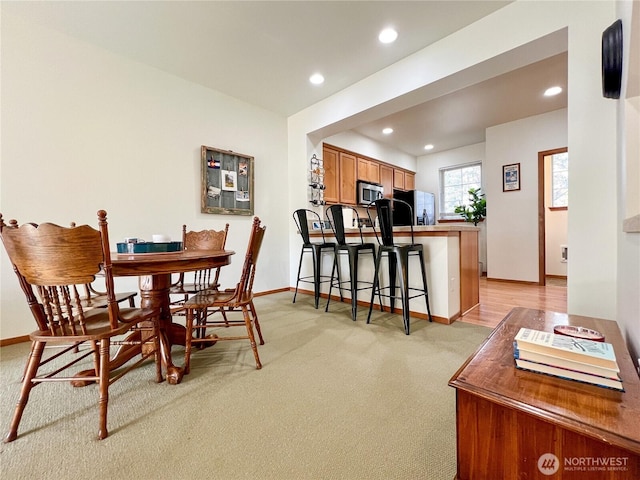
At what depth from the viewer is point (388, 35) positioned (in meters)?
2.52

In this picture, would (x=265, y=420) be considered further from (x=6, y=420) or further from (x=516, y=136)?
(x=516, y=136)

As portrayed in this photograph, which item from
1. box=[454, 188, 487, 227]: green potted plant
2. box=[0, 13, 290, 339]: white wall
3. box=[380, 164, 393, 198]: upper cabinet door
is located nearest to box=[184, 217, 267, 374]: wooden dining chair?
box=[0, 13, 290, 339]: white wall

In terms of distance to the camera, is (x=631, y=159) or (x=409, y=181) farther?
(x=409, y=181)

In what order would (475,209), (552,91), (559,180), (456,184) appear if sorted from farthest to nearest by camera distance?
1. (456,184)
2. (475,209)
3. (559,180)
4. (552,91)

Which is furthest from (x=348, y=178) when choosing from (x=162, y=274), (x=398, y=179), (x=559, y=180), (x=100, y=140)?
(x=162, y=274)

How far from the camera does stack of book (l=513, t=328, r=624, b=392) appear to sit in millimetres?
739

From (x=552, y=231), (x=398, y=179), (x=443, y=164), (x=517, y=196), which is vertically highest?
(x=443, y=164)

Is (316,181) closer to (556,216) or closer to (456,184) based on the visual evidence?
(456,184)

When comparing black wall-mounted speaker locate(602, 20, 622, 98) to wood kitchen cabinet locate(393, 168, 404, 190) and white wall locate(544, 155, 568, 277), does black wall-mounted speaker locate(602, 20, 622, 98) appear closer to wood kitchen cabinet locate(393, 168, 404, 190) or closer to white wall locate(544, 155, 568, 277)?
white wall locate(544, 155, 568, 277)

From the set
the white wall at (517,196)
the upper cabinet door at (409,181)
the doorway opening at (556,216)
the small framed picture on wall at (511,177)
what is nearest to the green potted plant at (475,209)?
the white wall at (517,196)

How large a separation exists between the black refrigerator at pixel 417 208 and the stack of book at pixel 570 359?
4786 mm

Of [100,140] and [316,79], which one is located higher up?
[316,79]

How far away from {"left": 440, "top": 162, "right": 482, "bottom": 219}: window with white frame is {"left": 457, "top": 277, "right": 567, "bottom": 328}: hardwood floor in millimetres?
2256

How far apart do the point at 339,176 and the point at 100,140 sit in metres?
3.28
